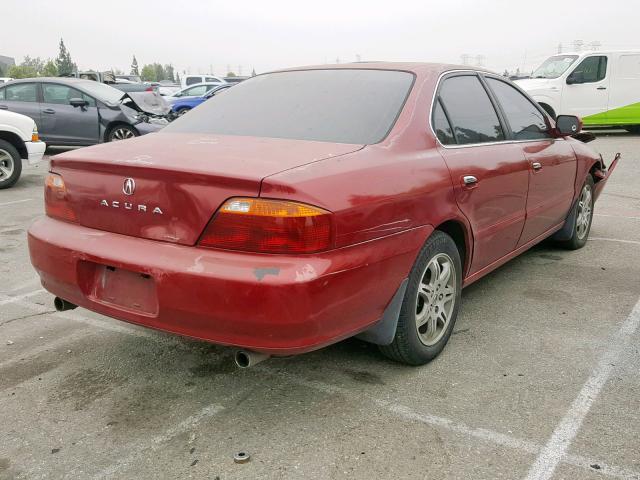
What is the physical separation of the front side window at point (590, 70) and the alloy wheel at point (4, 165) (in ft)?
40.3

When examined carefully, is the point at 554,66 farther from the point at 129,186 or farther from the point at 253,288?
the point at 253,288

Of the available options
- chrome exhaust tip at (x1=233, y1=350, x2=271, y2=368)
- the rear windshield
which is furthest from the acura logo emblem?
chrome exhaust tip at (x1=233, y1=350, x2=271, y2=368)

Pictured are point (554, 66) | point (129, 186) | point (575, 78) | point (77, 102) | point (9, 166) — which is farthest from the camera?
point (554, 66)

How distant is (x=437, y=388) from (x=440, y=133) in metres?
1.29

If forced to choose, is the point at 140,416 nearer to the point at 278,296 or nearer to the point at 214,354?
the point at 214,354

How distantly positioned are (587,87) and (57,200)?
47.9ft

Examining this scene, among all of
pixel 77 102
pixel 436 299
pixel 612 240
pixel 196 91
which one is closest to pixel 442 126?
pixel 436 299

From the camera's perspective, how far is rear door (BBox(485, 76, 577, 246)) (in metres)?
4.06

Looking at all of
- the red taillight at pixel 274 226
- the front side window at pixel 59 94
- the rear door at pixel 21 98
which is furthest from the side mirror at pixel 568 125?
the rear door at pixel 21 98

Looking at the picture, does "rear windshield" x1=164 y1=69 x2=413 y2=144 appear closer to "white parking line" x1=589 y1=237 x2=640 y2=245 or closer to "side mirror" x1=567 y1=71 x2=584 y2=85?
"white parking line" x1=589 y1=237 x2=640 y2=245

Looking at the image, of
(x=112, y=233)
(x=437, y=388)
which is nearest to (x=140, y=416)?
(x=112, y=233)

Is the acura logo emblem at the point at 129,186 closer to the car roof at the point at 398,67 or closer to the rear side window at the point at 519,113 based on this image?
the car roof at the point at 398,67

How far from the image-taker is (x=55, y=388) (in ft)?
9.73

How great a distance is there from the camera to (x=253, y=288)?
231 cm
